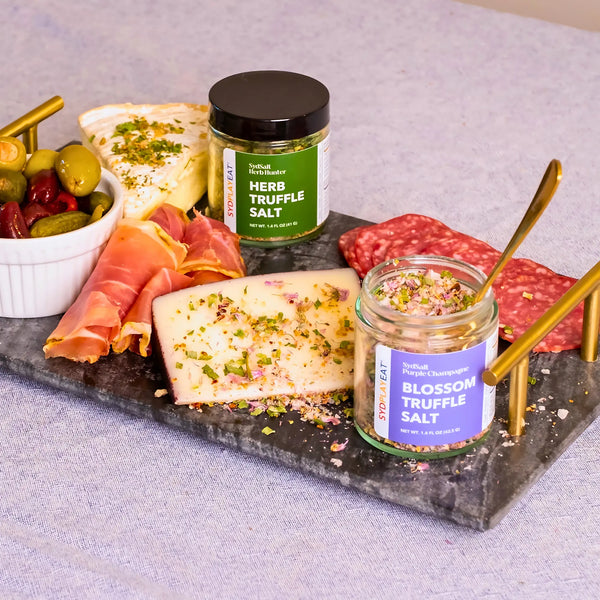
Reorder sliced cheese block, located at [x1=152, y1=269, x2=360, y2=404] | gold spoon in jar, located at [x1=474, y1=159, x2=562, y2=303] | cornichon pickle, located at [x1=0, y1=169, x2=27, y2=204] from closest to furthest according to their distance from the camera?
gold spoon in jar, located at [x1=474, y1=159, x2=562, y2=303]
sliced cheese block, located at [x1=152, y1=269, x2=360, y2=404]
cornichon pickle, located at [x1=0, y1=169, x2=27, y2=204]

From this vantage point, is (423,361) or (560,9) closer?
(423,361)

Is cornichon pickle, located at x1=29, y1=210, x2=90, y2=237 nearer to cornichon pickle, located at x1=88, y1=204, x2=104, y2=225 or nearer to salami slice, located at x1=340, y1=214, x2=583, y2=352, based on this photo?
cornichon pickle, located at x1=88, y1=204, x2=104, y2=225

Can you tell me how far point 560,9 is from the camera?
165 inches

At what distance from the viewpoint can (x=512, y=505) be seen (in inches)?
64.3

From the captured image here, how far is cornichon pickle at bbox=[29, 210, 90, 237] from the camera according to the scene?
1971 millimetres

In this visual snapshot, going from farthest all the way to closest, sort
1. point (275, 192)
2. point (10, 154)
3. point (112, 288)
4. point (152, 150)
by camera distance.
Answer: point (152, 150) < point (275, 192) < point (10, 154) < point (112, 288)

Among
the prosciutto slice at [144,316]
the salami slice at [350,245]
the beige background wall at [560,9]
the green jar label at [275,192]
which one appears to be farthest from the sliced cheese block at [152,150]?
the beige background wall at [560,9]

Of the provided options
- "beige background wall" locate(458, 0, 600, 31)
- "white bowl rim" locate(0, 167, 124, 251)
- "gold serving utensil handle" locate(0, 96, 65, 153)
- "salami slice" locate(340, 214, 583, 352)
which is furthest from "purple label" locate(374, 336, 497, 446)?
"beige background wall" locate(458, 0, 600, 31)

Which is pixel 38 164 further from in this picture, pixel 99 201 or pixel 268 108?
pixel 268 108

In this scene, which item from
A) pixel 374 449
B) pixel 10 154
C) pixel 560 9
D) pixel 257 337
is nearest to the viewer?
pixel 374 449

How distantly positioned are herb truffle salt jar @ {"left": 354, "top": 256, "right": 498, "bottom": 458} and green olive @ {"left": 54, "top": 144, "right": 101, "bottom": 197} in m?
0.62

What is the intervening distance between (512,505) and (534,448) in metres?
0.12

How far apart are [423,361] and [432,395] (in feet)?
0.18

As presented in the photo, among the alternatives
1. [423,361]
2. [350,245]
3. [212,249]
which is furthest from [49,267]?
[423,361]
